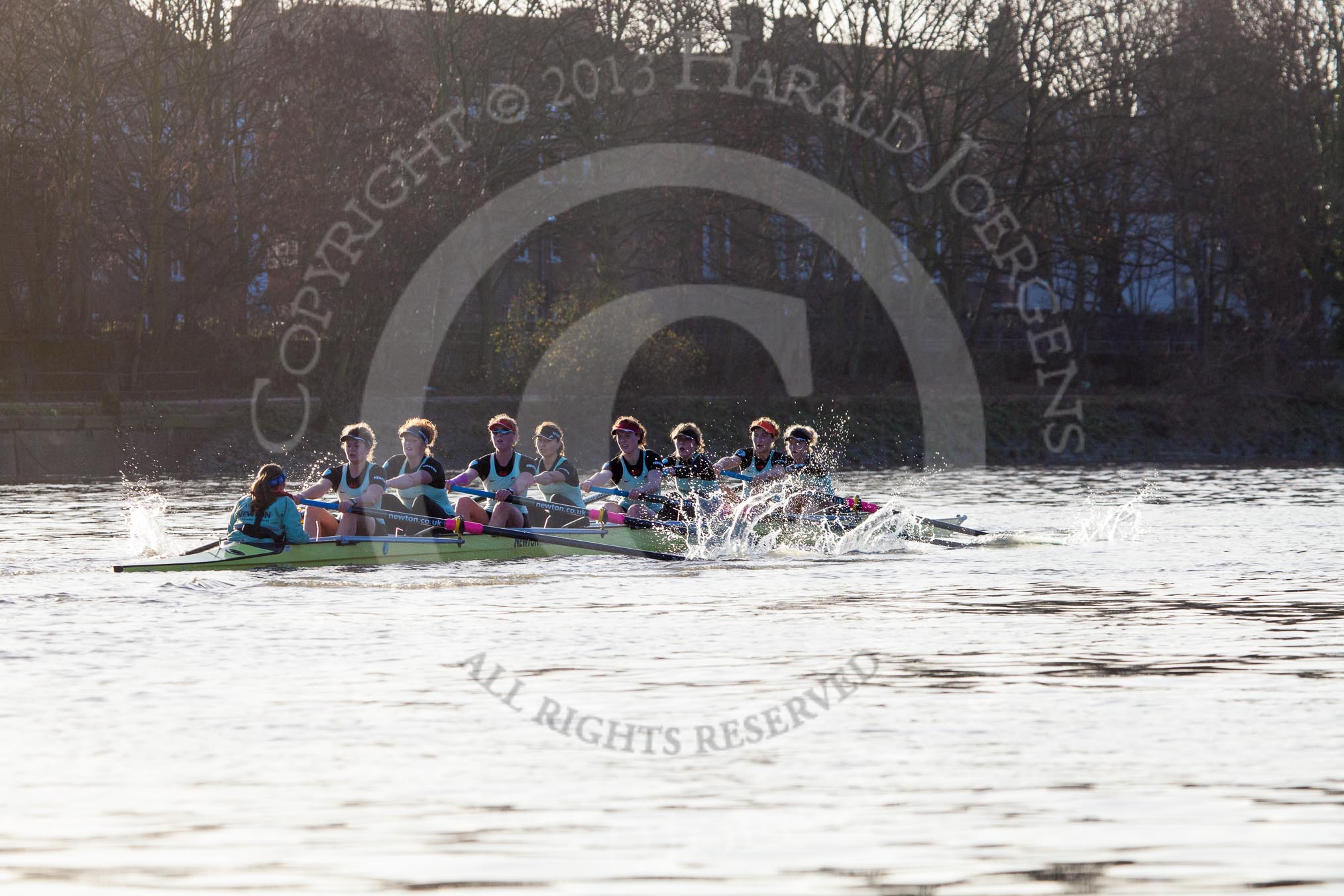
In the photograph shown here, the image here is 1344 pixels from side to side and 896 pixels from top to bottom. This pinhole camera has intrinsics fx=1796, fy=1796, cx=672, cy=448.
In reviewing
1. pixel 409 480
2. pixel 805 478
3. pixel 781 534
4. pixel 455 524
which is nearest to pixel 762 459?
pixel 805 478

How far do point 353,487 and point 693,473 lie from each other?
3933 mm

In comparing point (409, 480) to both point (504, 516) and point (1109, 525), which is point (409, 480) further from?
point (1109, 525)

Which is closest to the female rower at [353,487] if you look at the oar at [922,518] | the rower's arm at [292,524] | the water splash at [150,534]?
the rower's arm at [292,524]

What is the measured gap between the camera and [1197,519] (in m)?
23.1

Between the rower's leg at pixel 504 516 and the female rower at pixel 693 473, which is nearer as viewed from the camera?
the rower's leg at pixel 504 516

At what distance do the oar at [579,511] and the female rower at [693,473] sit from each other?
502 millimetres

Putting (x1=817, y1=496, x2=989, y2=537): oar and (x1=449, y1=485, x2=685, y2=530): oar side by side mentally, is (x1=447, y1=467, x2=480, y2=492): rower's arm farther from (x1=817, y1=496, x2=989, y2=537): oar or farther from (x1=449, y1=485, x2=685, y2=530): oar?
(x1=817, y1=496, x2=989, y2=537): oar

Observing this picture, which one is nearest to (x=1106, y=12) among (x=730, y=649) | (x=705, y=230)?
(x=705, y=230)

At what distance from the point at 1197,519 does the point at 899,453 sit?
59.9 feet

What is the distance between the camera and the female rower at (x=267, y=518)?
630 inches

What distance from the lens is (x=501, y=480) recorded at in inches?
707

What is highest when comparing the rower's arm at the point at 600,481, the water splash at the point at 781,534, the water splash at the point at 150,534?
the rower's arm at the point at 600,481

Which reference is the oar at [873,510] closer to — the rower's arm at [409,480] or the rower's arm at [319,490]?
the rower's arm at [409,480]

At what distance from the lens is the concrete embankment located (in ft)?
114
